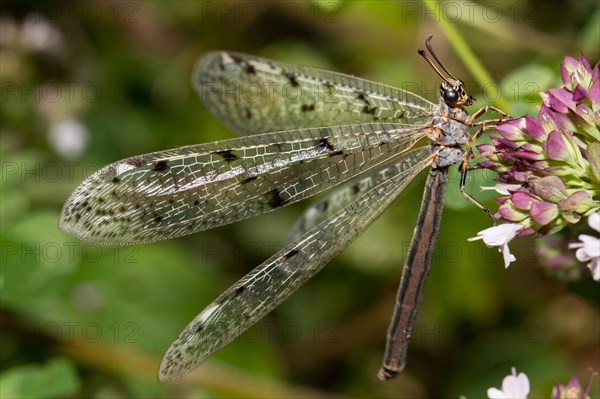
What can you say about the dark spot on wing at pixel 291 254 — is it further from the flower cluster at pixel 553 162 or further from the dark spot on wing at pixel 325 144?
the flower cluster at pixel 553 162

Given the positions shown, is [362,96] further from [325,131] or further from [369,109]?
[325,131]

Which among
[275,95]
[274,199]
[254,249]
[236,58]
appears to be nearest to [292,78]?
[275,95]

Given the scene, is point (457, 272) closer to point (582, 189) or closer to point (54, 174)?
point (582, 189)

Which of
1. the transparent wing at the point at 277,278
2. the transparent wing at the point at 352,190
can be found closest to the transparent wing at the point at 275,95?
the transparent wing at the point at 352,190

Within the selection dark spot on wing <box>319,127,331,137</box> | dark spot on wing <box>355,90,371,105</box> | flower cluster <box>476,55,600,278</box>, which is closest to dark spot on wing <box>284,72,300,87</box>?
dark spot on wing <box>355,90,371,105</box>

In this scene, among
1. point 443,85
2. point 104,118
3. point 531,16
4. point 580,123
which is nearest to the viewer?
point 580,123

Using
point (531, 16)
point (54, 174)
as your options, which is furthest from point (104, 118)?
point (531, 16)
